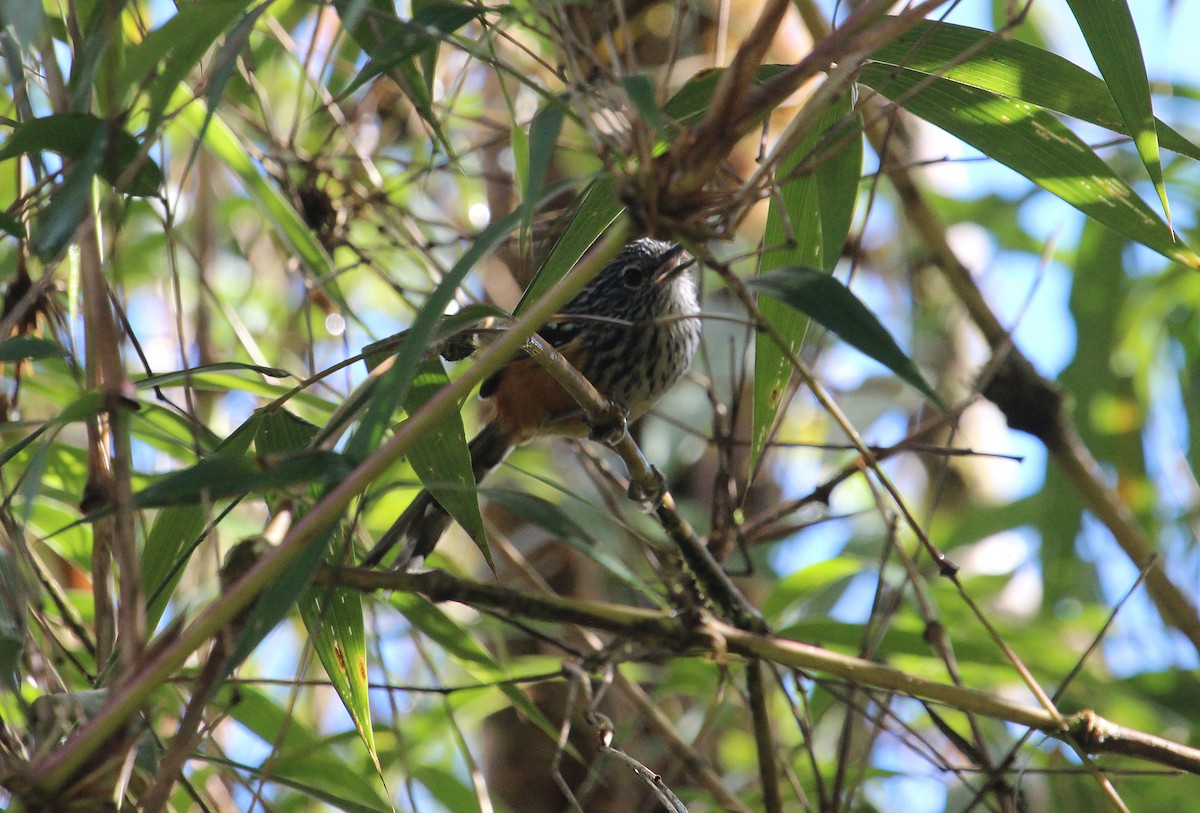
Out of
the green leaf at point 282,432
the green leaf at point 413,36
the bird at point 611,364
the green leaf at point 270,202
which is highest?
the bird at point 611,364

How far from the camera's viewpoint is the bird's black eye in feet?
10.9

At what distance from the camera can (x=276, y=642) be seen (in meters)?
3.78

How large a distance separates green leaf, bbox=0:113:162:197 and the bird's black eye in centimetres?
190

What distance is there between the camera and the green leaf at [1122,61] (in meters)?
1.58

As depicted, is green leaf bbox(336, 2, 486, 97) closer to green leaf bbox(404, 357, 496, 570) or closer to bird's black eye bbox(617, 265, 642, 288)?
green leaf bbox(404, 357, 496, 570)

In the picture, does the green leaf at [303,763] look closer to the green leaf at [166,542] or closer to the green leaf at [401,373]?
the green leaf at [166,542]

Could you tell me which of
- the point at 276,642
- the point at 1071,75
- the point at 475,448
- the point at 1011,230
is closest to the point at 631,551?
the point at 475,448

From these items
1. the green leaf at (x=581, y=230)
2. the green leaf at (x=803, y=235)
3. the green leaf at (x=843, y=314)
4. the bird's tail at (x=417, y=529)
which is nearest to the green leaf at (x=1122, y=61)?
the green leaf at (x=803, y=235)

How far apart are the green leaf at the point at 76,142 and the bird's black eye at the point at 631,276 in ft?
6.23

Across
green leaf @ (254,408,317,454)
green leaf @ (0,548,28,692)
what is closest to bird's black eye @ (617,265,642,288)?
green leaf @ (254,408,317,454)

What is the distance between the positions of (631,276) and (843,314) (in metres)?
2.09

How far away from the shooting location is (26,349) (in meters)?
1.52

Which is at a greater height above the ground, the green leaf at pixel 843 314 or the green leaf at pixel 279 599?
the green leaf at pixel 843 314

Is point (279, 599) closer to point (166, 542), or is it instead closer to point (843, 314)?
point (166, 542)
